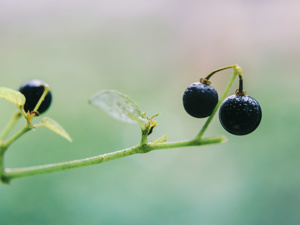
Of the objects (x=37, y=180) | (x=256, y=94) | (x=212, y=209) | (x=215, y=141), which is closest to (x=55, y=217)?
(x=37, y=180)

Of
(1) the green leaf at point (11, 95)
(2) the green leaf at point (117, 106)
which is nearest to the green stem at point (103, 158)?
(2) the green leaf at point (117, 106)

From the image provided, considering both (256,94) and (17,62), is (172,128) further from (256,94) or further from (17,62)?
(17,62)

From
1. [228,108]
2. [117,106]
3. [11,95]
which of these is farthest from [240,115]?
[11,95]

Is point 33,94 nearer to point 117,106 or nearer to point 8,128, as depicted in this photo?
point 8,128

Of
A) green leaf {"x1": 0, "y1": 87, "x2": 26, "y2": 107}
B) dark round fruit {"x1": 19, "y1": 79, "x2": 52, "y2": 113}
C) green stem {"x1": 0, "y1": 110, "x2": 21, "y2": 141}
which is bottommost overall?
green stem {"x1": 0, "y1": 110, "x2": 21, "y2": 141}

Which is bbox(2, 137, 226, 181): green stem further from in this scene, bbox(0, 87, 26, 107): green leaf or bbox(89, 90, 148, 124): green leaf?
bbox(0, 87, 26, 107): green leaf

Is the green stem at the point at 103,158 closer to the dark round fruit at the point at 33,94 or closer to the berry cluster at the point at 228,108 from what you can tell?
the berry cluster at the point at 228,108

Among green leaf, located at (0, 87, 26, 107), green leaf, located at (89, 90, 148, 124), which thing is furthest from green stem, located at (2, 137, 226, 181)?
green leaf, located at (0, 87, 26, 107)
